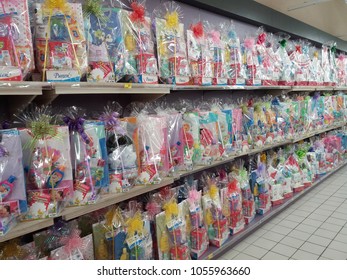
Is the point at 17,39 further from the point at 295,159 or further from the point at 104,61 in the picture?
the point at 295,159

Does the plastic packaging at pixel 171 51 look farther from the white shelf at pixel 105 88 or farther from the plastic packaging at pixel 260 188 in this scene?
the plastic packaging at pixel 260 188

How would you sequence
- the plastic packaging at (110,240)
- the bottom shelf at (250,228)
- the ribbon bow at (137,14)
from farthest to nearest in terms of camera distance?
the bottom shelf at (250,228) → the ribbon bow at (137,14) → the plastic packaging at (110,240)

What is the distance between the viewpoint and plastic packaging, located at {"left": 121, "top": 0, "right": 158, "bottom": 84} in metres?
1.60

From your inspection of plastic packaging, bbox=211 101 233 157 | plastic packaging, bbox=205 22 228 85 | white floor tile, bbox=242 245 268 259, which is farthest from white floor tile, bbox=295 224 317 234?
plastic packaging, bbox=205 22 228 85

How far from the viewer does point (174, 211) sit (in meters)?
1.79

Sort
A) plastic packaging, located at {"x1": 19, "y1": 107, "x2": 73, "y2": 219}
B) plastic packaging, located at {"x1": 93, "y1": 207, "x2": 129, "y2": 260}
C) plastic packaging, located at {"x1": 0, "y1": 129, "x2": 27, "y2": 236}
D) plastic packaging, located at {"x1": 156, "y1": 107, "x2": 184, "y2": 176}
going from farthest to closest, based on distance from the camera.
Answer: plastic packaging, located at {"x1": 156, "y1": 107, "x2": 184, "y2": 176} → plastic packaging, located at {"x1": 93, "y1": 207, "x2": 129, "y2": 260} → plastic packaging, located at {"x1": 19, "y1": 107, "x2": 73, "y2": 219} → plastic packaging, located at {"x1": 0, "y1": 129, "x2": 27, "y2": 236}

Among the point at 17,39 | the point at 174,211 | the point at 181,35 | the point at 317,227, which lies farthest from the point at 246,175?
the point at 17,39

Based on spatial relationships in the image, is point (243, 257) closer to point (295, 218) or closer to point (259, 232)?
point (259, 232)

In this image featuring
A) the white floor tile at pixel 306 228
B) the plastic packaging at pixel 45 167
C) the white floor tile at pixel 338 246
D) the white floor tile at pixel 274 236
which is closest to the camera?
the plastic packaging at pixel 45 167

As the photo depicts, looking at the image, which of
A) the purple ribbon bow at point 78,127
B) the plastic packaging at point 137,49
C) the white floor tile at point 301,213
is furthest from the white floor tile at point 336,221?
the purple ribbon bow at point 78,127

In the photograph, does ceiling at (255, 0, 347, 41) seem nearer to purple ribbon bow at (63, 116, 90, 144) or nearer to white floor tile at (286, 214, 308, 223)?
white floor tile at (286, 214, 308, 223)

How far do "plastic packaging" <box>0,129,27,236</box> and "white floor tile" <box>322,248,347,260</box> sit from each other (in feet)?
6.84

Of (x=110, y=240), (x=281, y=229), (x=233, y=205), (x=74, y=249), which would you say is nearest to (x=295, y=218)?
(x=281, y=229)

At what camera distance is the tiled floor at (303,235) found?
2154 mm
